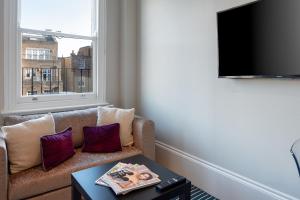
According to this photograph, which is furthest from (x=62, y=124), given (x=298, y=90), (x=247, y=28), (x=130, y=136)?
(x=298, y=90)

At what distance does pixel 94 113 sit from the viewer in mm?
2773

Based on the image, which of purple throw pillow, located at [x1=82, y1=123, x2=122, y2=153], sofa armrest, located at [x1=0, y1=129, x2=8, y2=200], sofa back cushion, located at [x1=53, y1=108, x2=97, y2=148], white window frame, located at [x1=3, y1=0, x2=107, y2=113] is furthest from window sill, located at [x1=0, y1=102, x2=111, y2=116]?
sofa armrest, located at [x1=0, y1=129, x2=8, y2=200]

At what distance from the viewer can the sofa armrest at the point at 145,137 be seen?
2.51 meters

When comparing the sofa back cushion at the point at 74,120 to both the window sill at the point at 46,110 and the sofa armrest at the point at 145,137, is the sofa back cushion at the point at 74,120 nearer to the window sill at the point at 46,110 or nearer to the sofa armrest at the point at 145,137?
the window sill at the point at 46,110

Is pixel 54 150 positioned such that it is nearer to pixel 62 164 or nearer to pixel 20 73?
pixel 62 164

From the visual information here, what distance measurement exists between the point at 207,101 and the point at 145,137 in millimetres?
755

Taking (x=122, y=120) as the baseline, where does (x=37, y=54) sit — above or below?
above

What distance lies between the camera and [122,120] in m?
2.61

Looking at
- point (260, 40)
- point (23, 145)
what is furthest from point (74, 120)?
point (260, 40)

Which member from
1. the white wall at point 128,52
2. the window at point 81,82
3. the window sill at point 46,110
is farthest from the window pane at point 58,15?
the window sill at point 46,110

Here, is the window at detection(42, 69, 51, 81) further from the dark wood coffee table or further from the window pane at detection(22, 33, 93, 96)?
the dark wood coffee table

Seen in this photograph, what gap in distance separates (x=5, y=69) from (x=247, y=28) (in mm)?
2439

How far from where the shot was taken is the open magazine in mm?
1467

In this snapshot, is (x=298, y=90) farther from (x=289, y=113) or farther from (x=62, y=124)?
(x=62, y=124)
